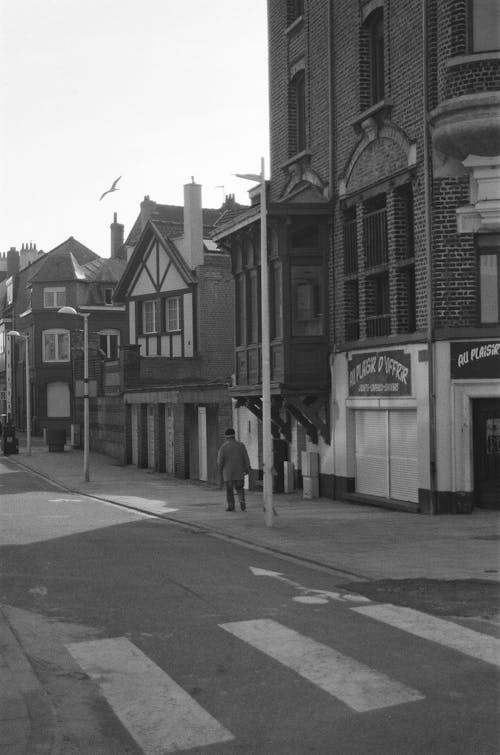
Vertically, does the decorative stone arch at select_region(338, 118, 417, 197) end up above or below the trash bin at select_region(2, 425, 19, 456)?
above

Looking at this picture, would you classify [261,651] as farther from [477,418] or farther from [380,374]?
[380,374]

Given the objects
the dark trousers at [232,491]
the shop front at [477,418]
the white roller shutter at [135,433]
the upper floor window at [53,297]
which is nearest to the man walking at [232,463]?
the dark trousers at [232,491]

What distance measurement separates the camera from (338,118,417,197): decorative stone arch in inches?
819

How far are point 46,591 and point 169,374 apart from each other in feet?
97.1

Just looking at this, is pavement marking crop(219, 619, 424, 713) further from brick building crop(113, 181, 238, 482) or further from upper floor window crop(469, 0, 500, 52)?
brick building crop(113, 181, 238, 482)

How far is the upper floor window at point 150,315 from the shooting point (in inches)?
1719

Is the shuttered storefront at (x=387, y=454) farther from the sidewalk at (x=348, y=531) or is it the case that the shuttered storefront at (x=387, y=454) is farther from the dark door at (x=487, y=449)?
the dark door at (x=487, y=449)

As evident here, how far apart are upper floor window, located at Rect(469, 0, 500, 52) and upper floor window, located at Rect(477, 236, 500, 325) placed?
3538mm

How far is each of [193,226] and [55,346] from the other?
1080 inches

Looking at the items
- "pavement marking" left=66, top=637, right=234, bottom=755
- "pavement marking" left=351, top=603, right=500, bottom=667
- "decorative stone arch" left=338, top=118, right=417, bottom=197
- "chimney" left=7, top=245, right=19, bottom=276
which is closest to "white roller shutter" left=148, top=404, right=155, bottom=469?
"decorative stone arch" left=338, top=118, right=417, bottom=197

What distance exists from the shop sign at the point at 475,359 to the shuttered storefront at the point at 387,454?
1602mm

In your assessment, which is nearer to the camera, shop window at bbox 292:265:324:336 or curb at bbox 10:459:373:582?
curb at bbox 10:459:373:582

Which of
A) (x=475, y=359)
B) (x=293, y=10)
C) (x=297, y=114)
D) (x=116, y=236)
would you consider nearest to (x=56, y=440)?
(x=116, y=236)

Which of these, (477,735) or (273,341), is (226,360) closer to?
(273,341)
